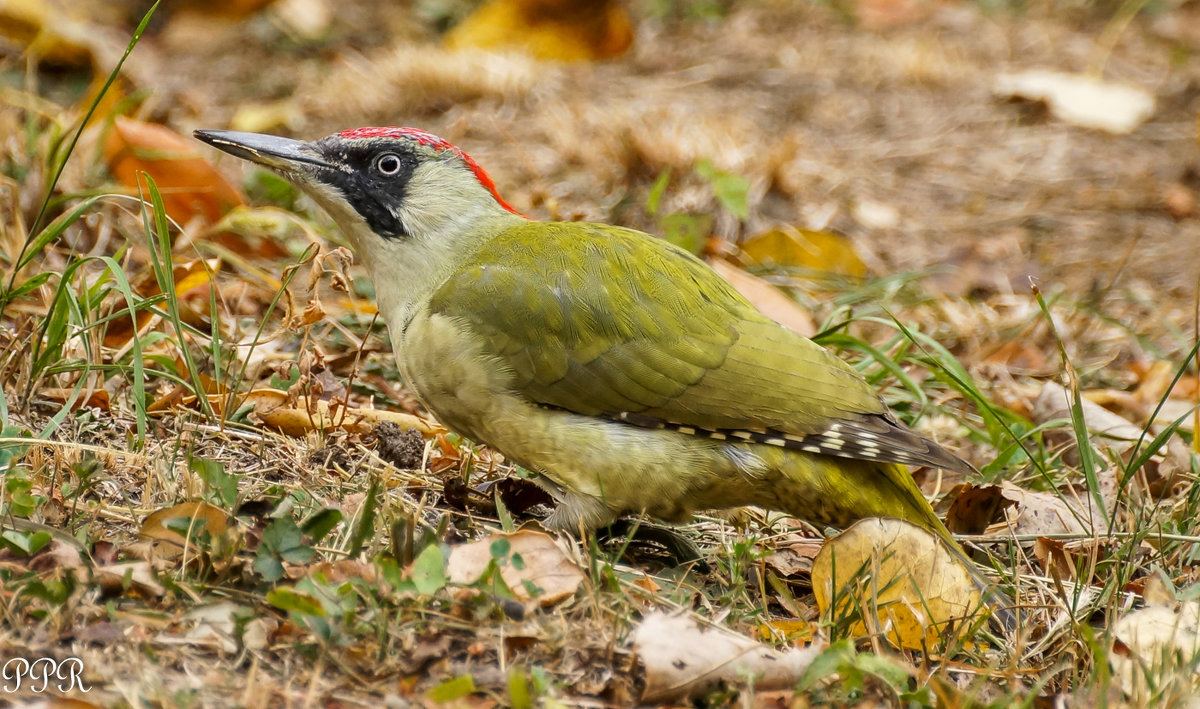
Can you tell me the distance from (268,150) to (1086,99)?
557 centimetres

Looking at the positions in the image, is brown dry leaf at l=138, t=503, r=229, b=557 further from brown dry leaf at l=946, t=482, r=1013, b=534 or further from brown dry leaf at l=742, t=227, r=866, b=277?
brown dry leaf at l=742, t=227, r=866, b=277

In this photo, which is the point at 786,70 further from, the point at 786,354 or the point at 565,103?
the point at 786,354

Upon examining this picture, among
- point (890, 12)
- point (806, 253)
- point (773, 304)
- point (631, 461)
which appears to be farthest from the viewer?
point (890, 12)

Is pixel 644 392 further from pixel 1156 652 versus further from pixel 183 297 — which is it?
pixel 183 297

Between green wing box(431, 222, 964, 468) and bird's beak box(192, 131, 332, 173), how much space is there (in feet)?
1.80

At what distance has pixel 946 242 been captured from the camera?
609 cm

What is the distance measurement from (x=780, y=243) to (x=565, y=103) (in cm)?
182

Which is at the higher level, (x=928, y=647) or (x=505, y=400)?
(x=505, y=400)

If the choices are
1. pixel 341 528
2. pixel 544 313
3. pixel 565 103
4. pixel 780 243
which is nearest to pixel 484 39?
pixel 565 103

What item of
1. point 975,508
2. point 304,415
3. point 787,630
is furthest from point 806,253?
point 787,630

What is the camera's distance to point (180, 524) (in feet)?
7.68

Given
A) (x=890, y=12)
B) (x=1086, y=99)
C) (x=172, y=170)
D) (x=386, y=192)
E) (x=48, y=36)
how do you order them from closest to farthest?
(x=386, y=192) → (x=172, y=170) → (x=48, y=36) → (x=1086, y=99) → (x=890, y=12)

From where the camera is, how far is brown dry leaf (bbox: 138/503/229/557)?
2.37 meters

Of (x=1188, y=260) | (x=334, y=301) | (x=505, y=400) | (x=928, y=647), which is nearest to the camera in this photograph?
(x=928, y=647)
